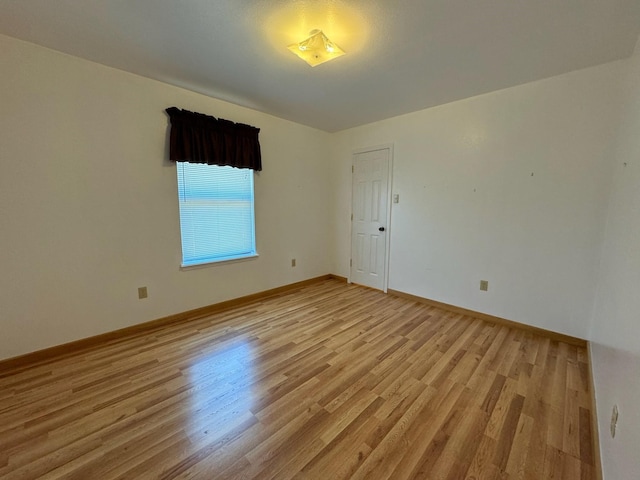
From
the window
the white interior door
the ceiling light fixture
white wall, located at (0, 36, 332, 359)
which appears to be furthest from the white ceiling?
the white interior door

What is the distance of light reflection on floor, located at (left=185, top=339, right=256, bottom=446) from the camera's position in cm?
148

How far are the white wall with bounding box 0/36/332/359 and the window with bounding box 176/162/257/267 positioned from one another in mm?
118

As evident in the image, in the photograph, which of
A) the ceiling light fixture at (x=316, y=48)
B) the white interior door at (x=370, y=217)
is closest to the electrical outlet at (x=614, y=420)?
the ceiling light fixture at (x=316, y=48)

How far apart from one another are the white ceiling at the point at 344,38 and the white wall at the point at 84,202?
Answer: 0.73 ft

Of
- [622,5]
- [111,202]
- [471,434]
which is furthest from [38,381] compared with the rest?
[622,5]

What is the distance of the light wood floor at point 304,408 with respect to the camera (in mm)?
1273

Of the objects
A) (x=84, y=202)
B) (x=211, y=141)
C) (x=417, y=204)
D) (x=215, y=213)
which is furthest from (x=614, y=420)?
(x=84, y=202)

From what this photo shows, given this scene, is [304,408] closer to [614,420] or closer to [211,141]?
[614,420]

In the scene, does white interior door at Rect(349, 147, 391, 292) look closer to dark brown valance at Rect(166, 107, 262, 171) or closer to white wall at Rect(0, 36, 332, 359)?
dark brown valance at Rect(166, 107, 262, 171)

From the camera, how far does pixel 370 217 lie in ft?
13.0

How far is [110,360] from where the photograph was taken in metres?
2.12

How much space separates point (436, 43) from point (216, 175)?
2467 millimetres

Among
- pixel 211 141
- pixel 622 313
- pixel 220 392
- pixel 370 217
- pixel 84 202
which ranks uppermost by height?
pixel 211 141

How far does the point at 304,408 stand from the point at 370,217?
286cm
